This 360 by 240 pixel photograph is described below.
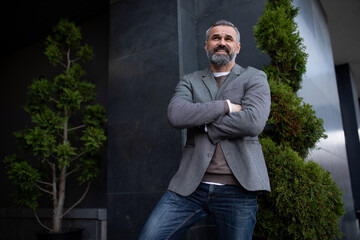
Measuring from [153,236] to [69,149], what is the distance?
209 centimetres

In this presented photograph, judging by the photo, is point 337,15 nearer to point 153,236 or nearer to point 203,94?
point 203,94

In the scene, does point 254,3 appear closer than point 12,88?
Yes

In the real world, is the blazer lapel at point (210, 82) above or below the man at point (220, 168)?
above

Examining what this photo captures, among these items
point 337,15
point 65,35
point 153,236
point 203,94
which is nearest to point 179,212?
point 153,236

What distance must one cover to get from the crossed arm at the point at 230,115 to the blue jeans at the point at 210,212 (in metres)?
0.27

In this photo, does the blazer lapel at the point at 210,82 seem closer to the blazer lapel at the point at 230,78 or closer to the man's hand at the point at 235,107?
the blazer lapel at the point at 230,78

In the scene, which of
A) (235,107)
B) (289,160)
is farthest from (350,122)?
(235,107)

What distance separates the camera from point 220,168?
5.17 ft

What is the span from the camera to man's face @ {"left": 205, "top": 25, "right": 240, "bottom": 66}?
1786 millimetres

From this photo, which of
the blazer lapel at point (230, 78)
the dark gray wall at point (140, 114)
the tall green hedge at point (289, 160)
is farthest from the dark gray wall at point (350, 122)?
the blazer lapel at point (230, 78)

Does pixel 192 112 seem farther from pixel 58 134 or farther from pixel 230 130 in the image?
pixel 58 134

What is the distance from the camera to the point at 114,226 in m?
3.16

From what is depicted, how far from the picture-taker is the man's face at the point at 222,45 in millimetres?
1786

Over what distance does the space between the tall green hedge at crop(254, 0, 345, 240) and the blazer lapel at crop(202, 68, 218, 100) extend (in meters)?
0.70
